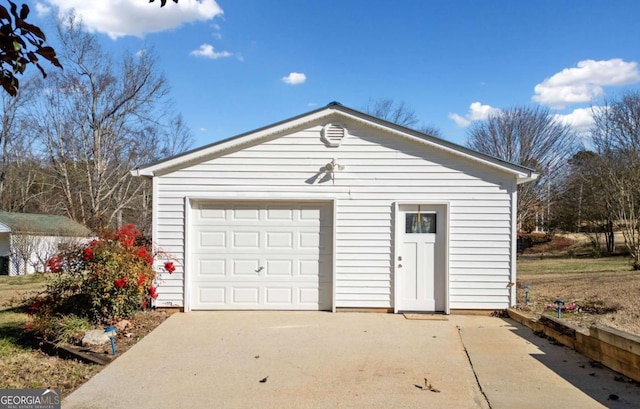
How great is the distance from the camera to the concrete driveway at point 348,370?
4.17m

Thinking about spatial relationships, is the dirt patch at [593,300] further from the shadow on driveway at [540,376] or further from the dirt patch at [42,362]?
the dirt patch at [42,362]

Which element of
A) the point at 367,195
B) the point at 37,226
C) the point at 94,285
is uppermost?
the point at 367,195

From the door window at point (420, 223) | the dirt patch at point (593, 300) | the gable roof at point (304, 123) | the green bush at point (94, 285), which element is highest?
the gable roof at point (304, 123)

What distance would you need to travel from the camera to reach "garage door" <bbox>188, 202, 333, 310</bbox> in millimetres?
8227

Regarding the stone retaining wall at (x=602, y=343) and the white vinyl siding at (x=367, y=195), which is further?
the white vinyl siding at (x=367, y=195)

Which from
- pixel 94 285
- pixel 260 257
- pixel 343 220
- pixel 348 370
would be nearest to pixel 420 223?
pixel 343 220

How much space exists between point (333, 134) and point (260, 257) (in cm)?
265

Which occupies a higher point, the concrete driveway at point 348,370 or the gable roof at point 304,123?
the gable roof at point 304,123

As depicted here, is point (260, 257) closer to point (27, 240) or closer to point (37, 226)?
point (27, 240)

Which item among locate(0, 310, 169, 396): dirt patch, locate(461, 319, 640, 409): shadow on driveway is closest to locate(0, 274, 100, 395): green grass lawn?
locate(0, 310, 169, 396): dirt patch

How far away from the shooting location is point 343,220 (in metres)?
8.13

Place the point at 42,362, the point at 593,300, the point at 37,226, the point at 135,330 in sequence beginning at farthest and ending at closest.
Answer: the point at 37,226, the point at 593,300, the point at 135,330, the point at 42,362

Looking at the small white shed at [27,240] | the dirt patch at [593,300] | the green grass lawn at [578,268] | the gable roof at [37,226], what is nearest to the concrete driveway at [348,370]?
the dirt patch at [593,300]

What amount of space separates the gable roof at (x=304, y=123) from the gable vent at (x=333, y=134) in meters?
0.18
